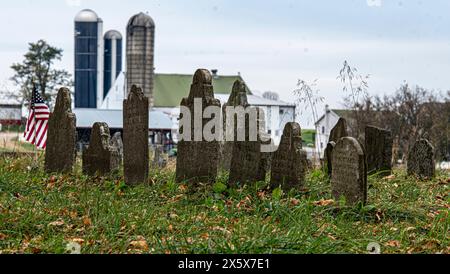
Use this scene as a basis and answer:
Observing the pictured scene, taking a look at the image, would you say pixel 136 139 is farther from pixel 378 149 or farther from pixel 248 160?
pixel 378 149

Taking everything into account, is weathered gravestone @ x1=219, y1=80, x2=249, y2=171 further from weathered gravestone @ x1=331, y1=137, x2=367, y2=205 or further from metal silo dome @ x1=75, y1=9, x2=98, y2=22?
metal silo dome @ x1=75, y1=9, x2=98, y2=22

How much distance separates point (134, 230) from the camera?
7.69 metres

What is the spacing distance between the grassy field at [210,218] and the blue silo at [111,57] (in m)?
72.4

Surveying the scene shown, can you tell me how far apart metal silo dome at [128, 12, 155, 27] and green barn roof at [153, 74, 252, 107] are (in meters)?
10.7

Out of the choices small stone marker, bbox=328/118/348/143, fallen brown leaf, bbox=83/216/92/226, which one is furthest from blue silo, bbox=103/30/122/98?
fallen brown leaf, bbox=83/216/92/226

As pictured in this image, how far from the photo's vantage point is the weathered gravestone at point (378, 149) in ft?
41.2

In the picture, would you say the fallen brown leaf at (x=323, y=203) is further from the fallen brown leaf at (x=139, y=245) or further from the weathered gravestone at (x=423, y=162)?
the weathered gravestone at (x=423, y=162)

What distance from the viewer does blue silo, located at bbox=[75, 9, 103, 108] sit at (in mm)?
79125

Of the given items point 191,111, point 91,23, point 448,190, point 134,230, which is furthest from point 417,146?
point 91,23

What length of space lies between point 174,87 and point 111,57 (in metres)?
6.99

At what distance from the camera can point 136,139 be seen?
11.3 meters

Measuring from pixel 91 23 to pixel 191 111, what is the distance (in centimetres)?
7119

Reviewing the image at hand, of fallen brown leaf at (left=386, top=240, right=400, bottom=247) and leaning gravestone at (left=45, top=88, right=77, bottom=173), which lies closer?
fallen brown leaf at (left=386, top=240, right=400, bottom=247)
